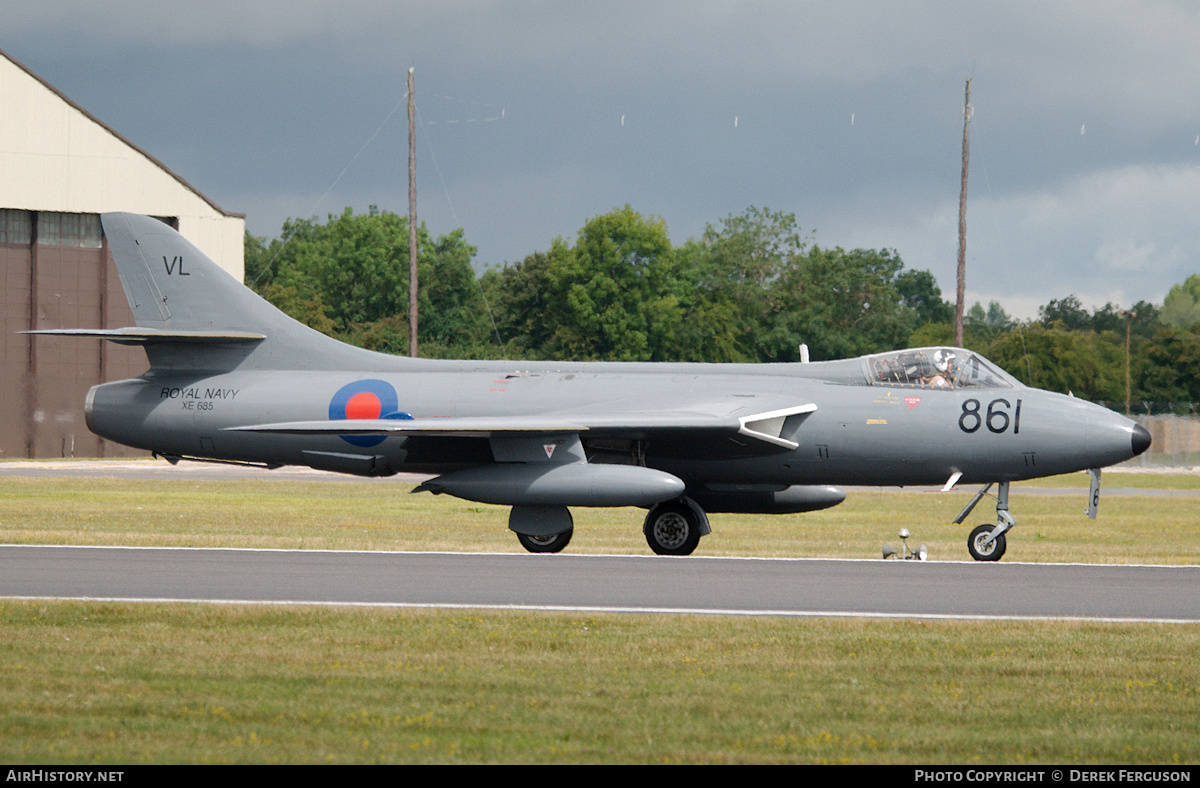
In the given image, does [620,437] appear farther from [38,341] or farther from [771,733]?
[38,341]

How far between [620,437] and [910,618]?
7.52 meters


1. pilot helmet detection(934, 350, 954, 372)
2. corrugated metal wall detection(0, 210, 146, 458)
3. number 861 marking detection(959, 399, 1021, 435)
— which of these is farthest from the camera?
corrugated metal wall detection(0, 210, 146, 458)

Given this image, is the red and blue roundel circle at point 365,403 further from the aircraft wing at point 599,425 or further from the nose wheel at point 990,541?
the nose wheel at point 990,541

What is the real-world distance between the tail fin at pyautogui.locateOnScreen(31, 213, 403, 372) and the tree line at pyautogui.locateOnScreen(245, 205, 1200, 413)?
5530 centimetres

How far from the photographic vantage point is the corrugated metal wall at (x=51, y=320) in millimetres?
52031

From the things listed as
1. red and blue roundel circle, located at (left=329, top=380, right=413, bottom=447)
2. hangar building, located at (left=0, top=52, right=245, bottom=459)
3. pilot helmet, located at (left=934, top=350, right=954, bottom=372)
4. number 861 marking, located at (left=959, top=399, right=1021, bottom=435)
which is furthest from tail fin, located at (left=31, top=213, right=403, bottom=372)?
hangar building, located at (left=0, top=52, right=245, bottom=459)

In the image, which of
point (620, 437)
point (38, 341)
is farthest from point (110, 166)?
point (620, 437)

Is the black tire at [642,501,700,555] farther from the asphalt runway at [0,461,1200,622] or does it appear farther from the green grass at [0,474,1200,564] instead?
the asphalt runway at [0,461,1200,622]

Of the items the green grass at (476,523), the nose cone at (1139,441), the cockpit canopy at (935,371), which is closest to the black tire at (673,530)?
the green grass at (476,523)

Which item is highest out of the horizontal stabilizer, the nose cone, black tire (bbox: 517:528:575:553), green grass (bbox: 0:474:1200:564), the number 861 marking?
the horizontal stabilizer

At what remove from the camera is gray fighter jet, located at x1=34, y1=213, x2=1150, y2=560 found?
61.2 ft

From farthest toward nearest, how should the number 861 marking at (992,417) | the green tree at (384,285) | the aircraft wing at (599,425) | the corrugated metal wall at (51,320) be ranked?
the green tree at (384,285)
the corrugated metal wall at (51,320)
the number 861 marking at (992,417)
the aircraft wing at (599,425)

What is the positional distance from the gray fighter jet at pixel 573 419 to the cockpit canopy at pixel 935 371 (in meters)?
0.03

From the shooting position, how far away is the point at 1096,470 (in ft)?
62.2
